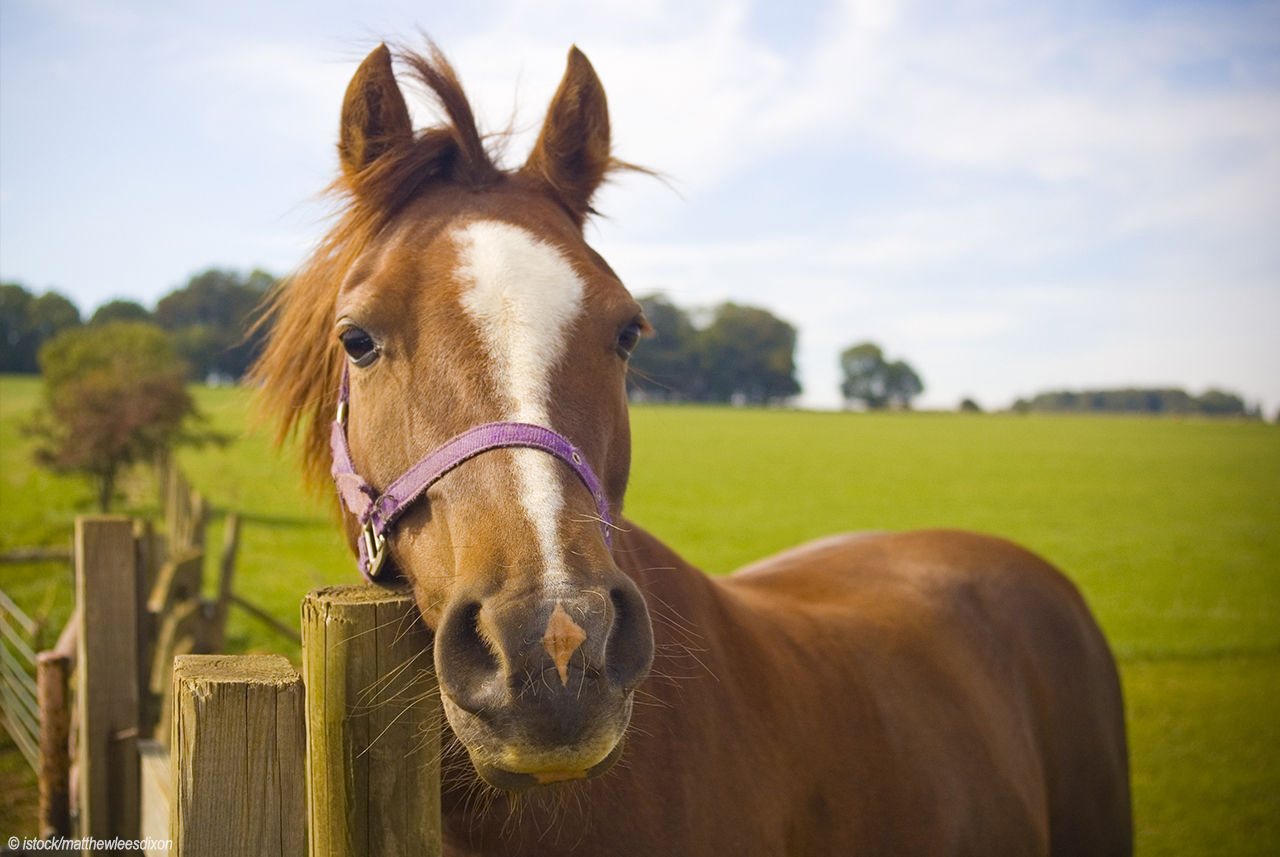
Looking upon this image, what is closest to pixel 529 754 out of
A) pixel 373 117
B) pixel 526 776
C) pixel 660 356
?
pixel 526 776

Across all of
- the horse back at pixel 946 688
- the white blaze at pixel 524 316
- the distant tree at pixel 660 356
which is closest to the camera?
the white blaze at pixel 524 316

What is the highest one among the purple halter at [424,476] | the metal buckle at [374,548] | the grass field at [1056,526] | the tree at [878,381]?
the tree at [878,381]

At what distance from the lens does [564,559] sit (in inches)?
55.7

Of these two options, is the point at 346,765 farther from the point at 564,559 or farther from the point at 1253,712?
the point at 1253,712

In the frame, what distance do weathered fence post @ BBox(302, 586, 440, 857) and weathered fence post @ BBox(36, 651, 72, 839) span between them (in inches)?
108

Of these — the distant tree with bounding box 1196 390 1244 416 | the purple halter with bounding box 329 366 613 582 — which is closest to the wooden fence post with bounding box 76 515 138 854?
the purple halter with bounding box 329 366 613 582

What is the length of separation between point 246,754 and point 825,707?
1821 mm

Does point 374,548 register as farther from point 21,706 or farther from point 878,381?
point 878,381

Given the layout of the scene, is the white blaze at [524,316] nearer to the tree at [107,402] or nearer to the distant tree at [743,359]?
the distant tree at [743,359]

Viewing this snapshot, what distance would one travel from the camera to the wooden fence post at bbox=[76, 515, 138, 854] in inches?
123

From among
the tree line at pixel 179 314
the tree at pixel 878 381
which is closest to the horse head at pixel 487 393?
the tree line at pixel 179 314

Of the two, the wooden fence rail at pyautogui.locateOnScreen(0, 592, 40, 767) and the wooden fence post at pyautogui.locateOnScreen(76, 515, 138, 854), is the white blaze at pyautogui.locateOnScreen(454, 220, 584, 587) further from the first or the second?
the wooden fence rail at pyautogui.locateOnScreen(0, 592, 40, 767)

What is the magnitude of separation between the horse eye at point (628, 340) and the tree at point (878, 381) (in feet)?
395

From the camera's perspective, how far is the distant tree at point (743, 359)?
8534 millimetres
